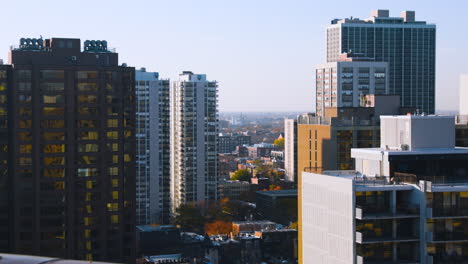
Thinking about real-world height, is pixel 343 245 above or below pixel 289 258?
above

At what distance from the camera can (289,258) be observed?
136 metres

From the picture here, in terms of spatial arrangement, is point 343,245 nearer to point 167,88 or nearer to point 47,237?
point 47,237

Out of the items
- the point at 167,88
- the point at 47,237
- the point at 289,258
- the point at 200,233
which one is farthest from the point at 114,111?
the point at 167,88

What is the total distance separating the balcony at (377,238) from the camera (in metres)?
37.6

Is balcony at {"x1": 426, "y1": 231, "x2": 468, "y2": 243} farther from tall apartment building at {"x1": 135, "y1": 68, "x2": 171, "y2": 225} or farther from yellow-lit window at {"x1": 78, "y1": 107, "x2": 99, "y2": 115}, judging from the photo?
tall apartment building at {"x1": 135, "y1": 68, "x2": 171, "y2": 225}

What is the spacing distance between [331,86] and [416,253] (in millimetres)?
132143

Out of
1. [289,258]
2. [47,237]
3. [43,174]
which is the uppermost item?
[43,174]

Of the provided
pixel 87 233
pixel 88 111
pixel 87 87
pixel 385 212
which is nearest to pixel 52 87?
pixel 87 87

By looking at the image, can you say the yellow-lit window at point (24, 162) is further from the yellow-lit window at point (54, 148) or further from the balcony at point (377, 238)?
the balcony at point (377, 238)

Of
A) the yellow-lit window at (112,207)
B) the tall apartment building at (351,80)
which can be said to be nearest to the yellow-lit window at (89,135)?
the yellow-lit window at (112,207)

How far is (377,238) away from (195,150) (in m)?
157

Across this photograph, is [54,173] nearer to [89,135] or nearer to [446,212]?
[89,135]

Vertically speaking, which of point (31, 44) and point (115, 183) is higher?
point (31, 44)

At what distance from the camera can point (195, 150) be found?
19450cm
